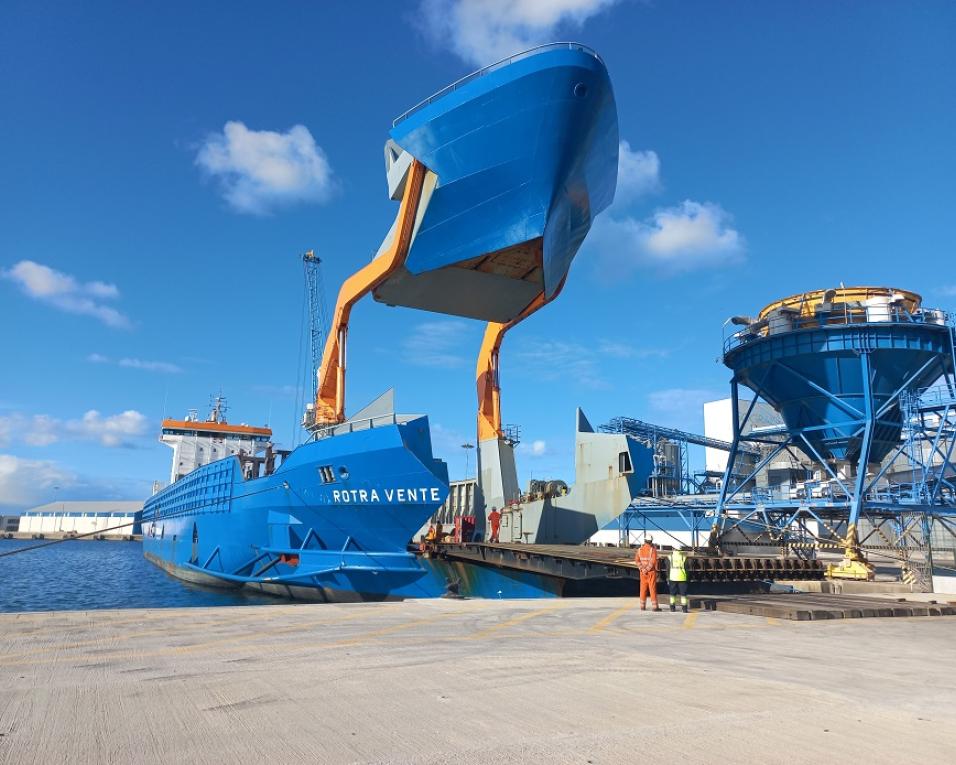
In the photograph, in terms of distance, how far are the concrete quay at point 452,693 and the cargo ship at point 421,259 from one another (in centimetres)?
881

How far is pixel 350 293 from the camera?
74.6ft

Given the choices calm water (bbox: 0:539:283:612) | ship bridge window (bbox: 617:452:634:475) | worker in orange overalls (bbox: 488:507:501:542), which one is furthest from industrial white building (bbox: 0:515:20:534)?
ship bridge window (bbox: 617:452:634:475)

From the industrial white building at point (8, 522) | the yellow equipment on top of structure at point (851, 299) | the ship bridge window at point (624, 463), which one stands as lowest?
the industrial white building at point (8, 522)

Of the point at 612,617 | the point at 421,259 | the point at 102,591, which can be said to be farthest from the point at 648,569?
the point at 102,591

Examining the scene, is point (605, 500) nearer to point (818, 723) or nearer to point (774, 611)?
point (774, 611)

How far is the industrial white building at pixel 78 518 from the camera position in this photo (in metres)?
99.1

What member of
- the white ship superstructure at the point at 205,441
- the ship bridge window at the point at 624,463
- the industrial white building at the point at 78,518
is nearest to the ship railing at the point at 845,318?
the ship bridge window at the point at 624,463

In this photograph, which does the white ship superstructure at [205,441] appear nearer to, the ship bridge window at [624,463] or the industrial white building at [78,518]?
the ship bridge window at [624,463]

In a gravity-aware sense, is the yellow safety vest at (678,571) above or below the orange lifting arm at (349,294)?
below

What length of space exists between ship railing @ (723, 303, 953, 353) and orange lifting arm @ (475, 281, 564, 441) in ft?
37.2

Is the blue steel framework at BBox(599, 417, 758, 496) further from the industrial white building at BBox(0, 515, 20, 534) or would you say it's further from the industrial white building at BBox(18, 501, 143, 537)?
the industrial white building at BBox(0, 515, 20, 534)

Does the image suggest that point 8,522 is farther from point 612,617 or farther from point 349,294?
point 612,617

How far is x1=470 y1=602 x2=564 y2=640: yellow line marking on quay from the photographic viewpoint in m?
8.68

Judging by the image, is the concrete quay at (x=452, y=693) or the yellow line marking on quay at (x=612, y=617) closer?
the concrete quay at (x=452, y=693)
